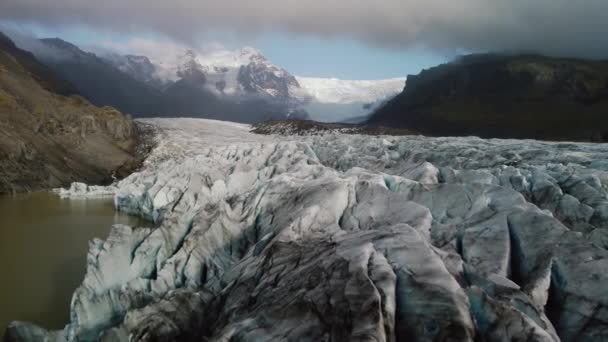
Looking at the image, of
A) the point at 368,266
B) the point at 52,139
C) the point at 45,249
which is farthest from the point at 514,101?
the point at 368,266

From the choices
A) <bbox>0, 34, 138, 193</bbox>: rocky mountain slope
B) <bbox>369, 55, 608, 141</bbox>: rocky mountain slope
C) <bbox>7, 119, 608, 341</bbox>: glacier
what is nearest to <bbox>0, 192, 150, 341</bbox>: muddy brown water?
<bbox>7, 119, 608, 341</bbox>: glacier

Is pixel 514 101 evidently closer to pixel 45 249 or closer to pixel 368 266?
pixel 45 249

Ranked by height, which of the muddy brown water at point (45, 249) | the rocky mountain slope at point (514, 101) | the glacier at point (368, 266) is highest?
the rocky mountain slope at point (514, 101)

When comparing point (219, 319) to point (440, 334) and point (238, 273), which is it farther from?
point (440, 334)

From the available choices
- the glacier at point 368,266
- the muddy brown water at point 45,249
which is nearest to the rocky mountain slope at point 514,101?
the glacier at point 368,266

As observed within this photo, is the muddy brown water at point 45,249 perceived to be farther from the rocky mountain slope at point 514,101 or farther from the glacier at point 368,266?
the rocky mountain slope at point 514,101

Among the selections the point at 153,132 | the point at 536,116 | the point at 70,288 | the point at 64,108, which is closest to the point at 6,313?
the point at 70,288
